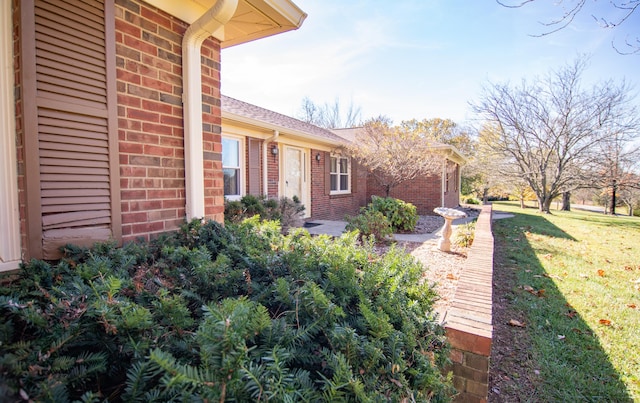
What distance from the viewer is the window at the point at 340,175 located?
12.5m

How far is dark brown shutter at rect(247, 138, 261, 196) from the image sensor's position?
8.26 m

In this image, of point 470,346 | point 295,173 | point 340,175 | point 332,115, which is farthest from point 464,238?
point 332,115

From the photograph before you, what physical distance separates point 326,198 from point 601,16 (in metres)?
9.06

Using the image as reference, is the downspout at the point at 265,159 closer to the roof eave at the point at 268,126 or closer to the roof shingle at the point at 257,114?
the roof eave at the point at 268,126

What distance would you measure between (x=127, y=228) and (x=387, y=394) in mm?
2021

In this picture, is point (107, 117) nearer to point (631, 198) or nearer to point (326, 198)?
A: point (326, 198)

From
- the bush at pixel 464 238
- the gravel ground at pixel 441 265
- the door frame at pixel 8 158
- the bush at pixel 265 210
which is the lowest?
the gravel ground at pixel 441 265

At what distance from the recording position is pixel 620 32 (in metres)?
3.32

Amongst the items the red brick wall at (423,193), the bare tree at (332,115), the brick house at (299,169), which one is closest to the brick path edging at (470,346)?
the brick house at (299,169)

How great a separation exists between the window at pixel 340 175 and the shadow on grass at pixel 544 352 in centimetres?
834

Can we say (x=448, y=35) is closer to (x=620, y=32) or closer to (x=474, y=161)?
(x=620, y=32)

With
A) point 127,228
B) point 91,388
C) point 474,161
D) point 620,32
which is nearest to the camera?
point 91,388

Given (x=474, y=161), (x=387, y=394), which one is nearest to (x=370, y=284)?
(x=387, y=394)

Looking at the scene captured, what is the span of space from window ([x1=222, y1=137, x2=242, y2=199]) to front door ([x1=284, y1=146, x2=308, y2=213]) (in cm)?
201
